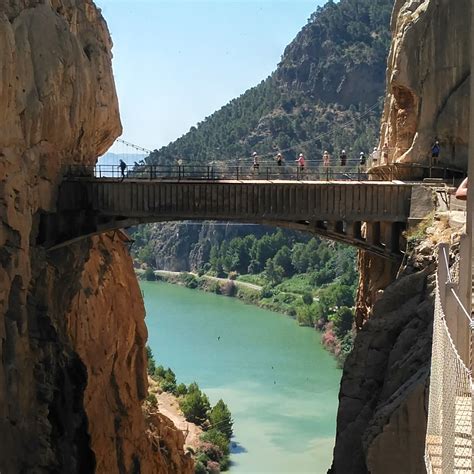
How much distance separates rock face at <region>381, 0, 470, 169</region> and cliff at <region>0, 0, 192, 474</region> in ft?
23.3

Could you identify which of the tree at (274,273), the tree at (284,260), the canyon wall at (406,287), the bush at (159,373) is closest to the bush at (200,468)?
the canyon wall at (406,287)

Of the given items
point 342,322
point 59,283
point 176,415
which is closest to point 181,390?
point 176,415

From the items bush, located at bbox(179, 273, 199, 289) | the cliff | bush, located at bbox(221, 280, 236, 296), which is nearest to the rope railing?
the cliff

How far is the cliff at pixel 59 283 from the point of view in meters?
21.4

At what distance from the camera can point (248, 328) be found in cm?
6844

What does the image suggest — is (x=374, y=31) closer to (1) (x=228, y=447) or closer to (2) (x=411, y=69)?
(1) (x=228, y=447)

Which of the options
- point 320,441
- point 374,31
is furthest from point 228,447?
point 374,31

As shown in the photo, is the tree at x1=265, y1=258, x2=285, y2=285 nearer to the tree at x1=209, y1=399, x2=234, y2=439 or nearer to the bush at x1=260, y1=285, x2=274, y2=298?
the bush at x1=260, y1=285, x2=274, y2=298

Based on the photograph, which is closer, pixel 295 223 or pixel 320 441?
pixel 295 223

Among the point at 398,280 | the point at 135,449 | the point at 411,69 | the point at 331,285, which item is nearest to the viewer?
the point at 398,280

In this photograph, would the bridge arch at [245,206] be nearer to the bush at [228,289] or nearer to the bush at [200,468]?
the bush at [200,468]

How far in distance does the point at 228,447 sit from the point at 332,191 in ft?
65.4

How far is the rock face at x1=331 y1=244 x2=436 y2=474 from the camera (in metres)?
13.6

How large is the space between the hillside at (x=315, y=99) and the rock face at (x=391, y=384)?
269ft
